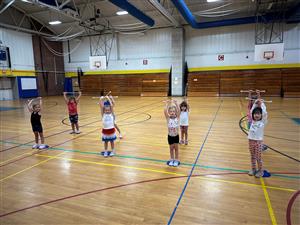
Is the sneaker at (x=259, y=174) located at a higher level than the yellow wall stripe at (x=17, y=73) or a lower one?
lower

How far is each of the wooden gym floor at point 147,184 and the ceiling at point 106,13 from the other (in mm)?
10811

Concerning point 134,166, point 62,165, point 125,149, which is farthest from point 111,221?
point 125,149

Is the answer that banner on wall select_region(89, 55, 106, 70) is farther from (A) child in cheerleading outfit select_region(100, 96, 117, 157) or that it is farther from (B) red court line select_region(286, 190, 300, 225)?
(B) red court line select_region(286, 190, 300, 225)

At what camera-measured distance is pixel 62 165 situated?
408cm

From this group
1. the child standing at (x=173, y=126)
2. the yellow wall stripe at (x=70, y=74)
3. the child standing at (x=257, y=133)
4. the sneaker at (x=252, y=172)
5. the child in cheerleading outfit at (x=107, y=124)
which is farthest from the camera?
the yellow wall stripe at (x=70, y=74)

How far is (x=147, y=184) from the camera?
3.21m

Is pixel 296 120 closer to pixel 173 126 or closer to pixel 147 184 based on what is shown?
pixel 173 126

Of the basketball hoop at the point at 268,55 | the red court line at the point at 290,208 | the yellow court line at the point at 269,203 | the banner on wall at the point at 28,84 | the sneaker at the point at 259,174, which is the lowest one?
the red court line at the point at 290,208

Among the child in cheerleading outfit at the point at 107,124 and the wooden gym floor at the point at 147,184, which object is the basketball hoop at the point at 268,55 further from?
the child in cheerleading outfit at the point at 107,124

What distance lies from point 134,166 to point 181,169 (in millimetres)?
904

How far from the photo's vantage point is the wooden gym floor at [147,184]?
2457 mm

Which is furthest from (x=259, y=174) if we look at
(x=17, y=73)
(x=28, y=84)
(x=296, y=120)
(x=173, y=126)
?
(x=28, y=84)

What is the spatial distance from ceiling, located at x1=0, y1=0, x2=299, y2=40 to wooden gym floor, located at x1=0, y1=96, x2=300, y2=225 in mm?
10811

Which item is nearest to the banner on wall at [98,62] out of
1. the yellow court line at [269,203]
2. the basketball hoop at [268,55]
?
the basketball hoop at [268,55]
